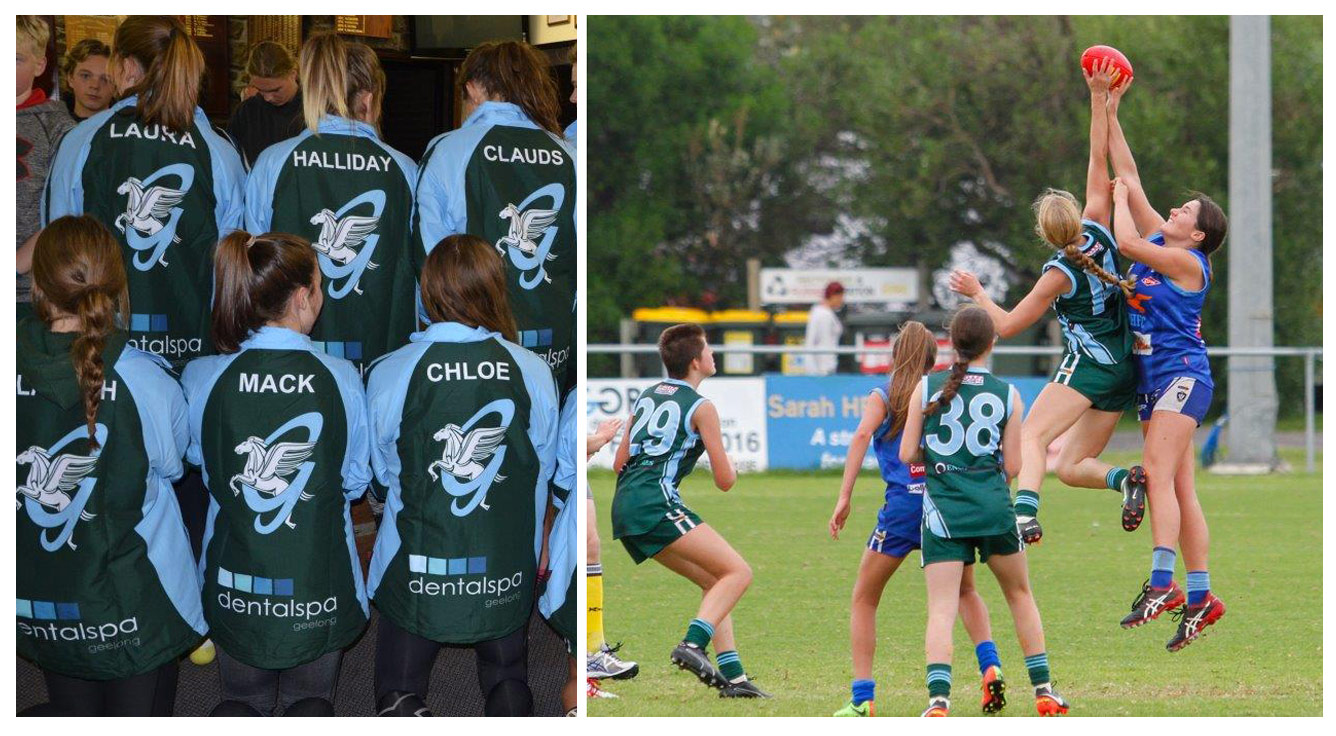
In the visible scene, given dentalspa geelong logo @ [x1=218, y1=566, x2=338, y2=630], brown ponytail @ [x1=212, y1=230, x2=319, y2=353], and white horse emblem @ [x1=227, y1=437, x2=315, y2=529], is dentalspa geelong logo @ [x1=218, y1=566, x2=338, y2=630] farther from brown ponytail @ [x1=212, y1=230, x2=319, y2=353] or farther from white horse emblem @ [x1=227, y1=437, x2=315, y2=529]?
brown ponytail @ [x1=212, y1=230, x2=319, y2=353]

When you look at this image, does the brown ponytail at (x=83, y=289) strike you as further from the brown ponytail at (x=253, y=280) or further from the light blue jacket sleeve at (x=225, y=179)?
the light blue jacket sleeve at (x=225, y=179)

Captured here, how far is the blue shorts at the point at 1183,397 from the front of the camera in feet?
15.2

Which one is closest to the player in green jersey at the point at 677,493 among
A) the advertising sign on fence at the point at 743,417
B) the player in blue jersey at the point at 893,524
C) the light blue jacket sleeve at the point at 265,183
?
the player in blue jersey at the point at 893,524

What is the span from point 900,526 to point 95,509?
2.05 metres

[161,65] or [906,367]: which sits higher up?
[161,65]

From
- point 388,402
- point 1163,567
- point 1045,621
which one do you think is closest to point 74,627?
point 388,402

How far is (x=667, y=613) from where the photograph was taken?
623cm

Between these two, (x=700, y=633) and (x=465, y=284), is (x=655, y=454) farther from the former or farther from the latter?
(x=465, y=284)

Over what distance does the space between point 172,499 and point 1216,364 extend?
14.6 metres

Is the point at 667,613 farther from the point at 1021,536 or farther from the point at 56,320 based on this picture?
the point at 56,320

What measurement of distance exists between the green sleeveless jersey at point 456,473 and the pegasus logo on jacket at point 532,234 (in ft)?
1.63

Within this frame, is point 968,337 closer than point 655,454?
Yes

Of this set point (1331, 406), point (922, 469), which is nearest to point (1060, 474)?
point (922, 469)

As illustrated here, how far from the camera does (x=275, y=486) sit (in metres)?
3.79
